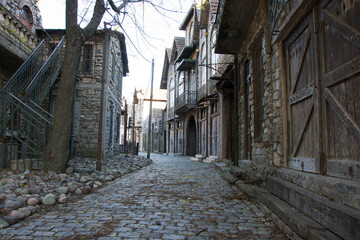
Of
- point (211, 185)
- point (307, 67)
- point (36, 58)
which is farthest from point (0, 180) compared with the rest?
point (36, 58)

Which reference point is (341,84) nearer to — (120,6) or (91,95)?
(120,6)

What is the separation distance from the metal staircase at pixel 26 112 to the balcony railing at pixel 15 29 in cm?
41

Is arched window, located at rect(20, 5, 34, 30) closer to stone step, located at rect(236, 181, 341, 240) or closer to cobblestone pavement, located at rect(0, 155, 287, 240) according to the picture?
cobblestone pavement, located at rect(0, 155, 287, 240)

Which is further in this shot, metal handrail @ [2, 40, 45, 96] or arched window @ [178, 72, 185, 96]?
arched window @ [178, 72, 185, 96]

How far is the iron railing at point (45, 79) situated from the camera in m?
8.82

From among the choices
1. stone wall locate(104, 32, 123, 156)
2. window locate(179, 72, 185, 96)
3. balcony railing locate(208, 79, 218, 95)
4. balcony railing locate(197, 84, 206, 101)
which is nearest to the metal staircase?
stone wall locate(104, 32, 123, 156)

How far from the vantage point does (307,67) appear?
348cm

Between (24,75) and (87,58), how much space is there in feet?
11.9

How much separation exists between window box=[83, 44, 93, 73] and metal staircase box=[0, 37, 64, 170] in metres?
1.59

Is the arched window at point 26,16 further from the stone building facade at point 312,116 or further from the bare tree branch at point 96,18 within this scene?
the stone building facade at point 312,116

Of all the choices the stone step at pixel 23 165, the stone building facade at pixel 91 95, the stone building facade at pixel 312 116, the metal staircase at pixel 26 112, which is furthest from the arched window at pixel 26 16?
the stone building facade at pixel 312 116

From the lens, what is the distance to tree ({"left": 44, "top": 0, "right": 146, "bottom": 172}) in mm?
6258

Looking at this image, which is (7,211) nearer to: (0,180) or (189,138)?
(0,180)

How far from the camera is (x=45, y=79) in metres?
10.3
